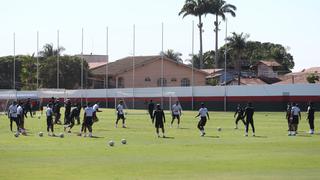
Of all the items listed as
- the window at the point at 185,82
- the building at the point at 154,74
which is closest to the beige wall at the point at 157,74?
the building at the point at 154,74

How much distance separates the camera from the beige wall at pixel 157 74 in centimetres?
11556

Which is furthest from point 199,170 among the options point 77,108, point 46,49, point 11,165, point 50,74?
point 46,49

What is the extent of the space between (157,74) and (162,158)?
92.5m

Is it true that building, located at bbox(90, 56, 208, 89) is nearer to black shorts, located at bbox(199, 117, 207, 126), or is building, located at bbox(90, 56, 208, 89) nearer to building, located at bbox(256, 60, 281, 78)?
building, located at bbox(256, 60, 281, 78)

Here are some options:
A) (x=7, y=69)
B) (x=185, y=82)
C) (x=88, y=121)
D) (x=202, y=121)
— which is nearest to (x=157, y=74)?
(x=185, y=82)

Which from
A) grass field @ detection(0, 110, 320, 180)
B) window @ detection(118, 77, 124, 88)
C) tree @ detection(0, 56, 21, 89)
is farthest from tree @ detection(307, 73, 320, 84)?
tree @ detection(0, 56, 21, 89)

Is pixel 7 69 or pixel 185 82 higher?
pixel 7 69

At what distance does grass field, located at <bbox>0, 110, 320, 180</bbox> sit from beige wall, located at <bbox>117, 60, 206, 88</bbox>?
78774 mm

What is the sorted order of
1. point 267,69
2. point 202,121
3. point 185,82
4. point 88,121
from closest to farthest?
point 88,121 < point 202,121 < point 185,82 < point 267,69

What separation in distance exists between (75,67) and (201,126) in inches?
3348

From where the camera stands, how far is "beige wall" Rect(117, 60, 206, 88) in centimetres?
11556

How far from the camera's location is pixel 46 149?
96.2 feet

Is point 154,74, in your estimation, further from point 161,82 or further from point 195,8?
point 195,8

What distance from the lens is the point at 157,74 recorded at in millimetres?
117312
